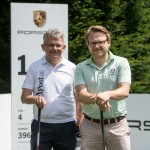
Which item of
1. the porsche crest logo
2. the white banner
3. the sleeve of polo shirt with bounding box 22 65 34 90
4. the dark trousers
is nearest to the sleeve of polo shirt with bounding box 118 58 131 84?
the dark trousers

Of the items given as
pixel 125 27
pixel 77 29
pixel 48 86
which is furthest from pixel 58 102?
pixel 125 27

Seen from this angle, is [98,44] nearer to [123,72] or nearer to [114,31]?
[123,72]

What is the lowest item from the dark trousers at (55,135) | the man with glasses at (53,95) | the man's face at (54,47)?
the dark trousers at (55,135)

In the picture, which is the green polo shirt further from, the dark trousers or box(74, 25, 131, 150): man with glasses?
the dark trousers

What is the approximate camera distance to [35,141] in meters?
4.21

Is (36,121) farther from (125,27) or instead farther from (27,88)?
(125,27)

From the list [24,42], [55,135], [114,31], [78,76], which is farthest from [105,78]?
[114,31]

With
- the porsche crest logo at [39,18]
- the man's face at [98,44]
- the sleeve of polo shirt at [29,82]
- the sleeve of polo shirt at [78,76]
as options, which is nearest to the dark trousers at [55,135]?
the sleeve of polo shirt at [29,82]

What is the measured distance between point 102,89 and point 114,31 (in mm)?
7696

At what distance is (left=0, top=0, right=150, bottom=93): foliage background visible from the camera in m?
11.1

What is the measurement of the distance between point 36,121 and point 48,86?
0.30 m

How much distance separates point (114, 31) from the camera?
1145 cm

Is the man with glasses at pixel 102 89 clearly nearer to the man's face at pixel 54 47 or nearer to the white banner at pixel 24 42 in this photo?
the man's face at pixel 54 47

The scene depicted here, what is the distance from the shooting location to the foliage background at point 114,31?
439 inches
